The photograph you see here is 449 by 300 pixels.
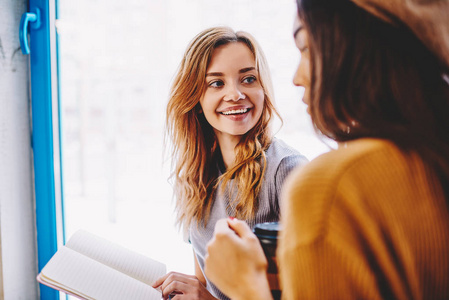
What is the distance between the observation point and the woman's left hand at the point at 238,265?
0.48 metres

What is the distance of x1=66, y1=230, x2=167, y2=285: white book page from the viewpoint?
34.3 inches

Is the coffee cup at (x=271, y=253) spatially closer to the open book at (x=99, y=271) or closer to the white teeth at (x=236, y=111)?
the open book at (x=99, y=271)

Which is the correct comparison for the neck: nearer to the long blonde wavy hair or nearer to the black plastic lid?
the long blonde wavy hair

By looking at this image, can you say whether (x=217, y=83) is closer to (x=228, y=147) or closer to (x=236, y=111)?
(x=236, y=111)

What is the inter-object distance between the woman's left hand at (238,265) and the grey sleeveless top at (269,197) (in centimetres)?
44

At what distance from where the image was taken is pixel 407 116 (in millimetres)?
434

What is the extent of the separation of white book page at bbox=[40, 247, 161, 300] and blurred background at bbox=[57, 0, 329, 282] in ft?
1.29

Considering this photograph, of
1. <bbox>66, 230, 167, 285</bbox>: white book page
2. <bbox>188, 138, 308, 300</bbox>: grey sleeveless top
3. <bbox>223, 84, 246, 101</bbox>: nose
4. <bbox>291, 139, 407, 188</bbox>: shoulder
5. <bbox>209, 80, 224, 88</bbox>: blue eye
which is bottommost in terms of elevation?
<bbox>66, 230, 167, 285</bbox>: white book page

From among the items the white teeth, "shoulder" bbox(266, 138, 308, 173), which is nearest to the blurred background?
"shoulder" bbox(266, 138, 308, 173)

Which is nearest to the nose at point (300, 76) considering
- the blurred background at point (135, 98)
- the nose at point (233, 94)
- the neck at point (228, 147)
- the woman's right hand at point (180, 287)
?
the blurred background at point (135, 98)

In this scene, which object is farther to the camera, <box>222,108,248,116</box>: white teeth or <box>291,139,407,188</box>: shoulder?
<box>222,108,248,116</box>: white teeth

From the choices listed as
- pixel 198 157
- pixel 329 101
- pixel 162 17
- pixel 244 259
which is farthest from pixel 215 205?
pixel 162 17

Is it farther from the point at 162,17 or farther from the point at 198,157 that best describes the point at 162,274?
the point at 162,17

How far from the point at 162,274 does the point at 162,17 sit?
1599 millimetres
